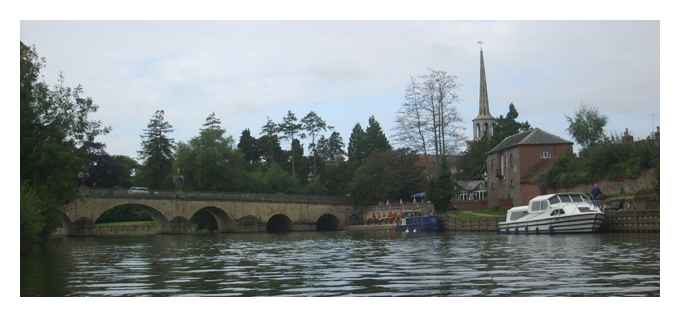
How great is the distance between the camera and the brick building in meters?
68.4

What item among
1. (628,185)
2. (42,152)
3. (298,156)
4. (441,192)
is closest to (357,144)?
(298,156)

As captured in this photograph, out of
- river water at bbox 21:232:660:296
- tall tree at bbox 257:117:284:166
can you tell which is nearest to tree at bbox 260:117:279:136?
tall tree at bbox 257:117:284:166

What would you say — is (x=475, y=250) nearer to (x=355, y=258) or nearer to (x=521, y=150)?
(x=355, y=258)

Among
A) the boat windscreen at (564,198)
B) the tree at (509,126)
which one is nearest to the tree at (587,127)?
the tree at (509,126)

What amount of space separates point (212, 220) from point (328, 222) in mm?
12032

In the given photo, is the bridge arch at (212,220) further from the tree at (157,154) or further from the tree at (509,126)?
the tree at (509,126)

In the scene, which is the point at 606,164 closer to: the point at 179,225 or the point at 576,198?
the point at 576,198

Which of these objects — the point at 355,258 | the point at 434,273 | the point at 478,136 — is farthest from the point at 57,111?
the point at 478,136

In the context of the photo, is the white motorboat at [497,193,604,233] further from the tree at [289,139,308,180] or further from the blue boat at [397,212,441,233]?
the tree at [289,139,308,180]

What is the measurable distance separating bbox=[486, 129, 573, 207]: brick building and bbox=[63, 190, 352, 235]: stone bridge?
59.5 feet

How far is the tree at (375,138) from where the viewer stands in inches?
4235

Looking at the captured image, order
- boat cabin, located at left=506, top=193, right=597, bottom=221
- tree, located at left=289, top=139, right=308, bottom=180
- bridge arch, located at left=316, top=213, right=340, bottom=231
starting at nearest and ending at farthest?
boat cabin, located at left=506, top=193, right=597, bottom=221
bridge arch, located at left=316, top=213, right=340, bottom=231
tree, located at left=289, top=139, right=308, bottom=180
